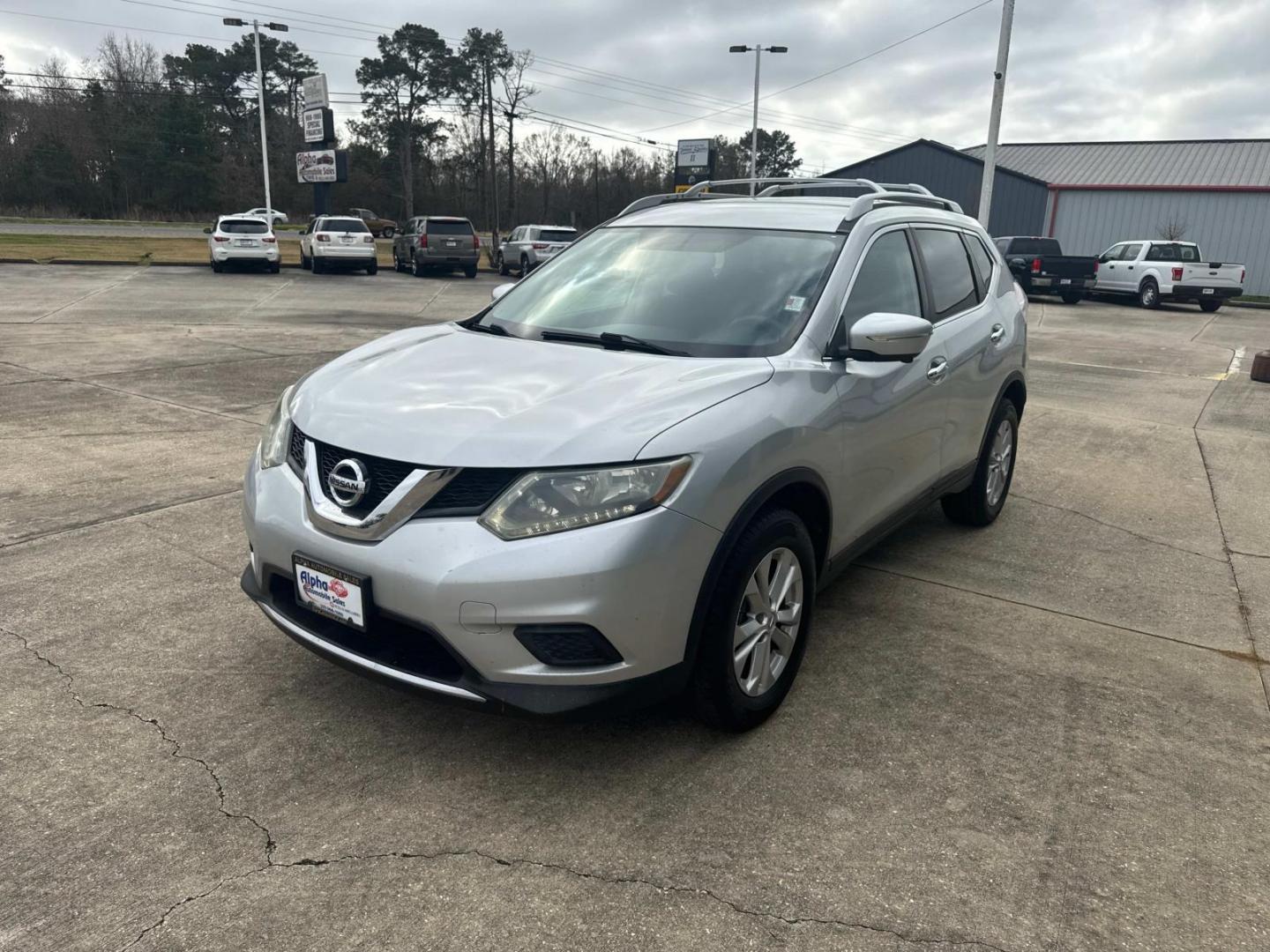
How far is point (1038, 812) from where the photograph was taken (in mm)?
2734

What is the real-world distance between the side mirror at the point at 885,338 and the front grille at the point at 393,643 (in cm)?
177

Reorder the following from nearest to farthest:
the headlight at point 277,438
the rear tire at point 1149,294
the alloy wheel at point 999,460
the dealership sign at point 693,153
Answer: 1. the headlight at point 277,438
2. the alloy wheel at point 999,460
3. the rear tire at point 1149,294
4. the dealership sign at point 693,153

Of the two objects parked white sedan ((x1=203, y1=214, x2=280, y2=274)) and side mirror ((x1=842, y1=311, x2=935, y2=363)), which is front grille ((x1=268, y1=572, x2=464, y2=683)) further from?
parked white sedan ((x1=203, y1=214, x2=280, y2=274))

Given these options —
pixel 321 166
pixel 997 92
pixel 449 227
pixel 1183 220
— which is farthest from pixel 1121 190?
pixel 321 166

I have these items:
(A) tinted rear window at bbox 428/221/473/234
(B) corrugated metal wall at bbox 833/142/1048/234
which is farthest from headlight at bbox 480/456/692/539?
(B) corrugated metal wall at bbox 833/142/1048/234

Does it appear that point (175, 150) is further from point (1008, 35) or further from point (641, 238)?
point (641, 238)

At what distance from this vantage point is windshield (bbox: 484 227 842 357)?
3.36m

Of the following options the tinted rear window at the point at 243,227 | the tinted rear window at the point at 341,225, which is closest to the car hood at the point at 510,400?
the tinted rear window at the point at 243,227

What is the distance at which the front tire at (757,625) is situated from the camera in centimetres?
277

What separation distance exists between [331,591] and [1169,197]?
40003 millimetres

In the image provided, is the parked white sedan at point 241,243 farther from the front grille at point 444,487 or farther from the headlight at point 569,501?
the headlight at point 569,501

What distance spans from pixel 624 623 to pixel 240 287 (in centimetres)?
2063

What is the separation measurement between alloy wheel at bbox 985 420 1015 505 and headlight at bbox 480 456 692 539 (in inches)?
127

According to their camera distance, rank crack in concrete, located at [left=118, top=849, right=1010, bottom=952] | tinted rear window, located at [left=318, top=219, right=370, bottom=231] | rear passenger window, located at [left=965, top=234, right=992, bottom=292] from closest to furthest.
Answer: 1. crack in concrete, located at [left=118, top=849, right=1010, bottom=952]
2. rear passenger window, located at [left=965, top=234, right=992, bottom=292]
3. tinted rear window, located at [left=318, top=219, right=370, bottom=231]
